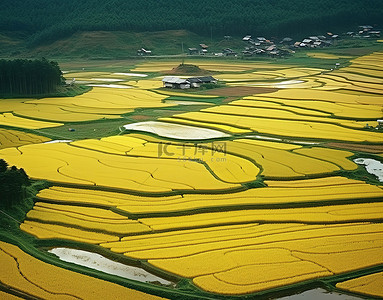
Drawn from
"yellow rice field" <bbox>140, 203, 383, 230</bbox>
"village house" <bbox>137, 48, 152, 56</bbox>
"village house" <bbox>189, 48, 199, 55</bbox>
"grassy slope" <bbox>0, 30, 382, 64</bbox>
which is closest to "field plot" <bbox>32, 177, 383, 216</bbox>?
"yellow rice field" <bbox>140, 203, 383, 230</bbox>

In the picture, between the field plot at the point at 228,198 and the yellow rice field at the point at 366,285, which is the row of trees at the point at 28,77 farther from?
the yellow rice field at the point at 366,285

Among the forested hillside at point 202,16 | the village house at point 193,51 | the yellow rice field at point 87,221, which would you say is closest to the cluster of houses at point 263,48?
the forested hillside at point 202,16

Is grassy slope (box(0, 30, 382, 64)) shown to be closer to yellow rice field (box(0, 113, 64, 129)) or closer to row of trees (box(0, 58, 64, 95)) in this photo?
row of trees (box(0, 58, 64, 95))

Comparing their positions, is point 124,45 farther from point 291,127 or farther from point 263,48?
point 291,127

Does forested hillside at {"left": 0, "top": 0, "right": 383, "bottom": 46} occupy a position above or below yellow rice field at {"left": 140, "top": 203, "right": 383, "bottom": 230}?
above

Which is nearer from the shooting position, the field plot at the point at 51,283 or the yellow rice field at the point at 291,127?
the field plot at the point at 51,283
